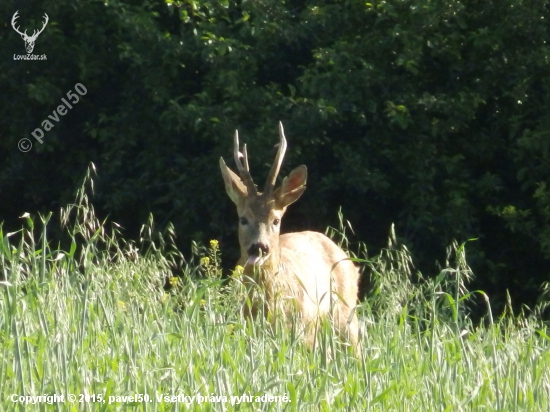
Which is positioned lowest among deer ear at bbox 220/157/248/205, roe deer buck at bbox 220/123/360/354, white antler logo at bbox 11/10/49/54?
roe deer buck at bbox 220/123/360/354

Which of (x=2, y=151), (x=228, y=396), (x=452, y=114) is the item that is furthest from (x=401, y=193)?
(x=228, y=396)

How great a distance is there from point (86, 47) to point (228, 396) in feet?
27.4

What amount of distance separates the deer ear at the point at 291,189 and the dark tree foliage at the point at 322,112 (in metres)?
2.57

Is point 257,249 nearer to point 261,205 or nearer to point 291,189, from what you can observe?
point 261,205

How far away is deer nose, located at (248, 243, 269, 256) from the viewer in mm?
7297

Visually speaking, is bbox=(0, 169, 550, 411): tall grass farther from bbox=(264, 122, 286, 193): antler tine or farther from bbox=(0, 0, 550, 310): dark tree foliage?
bbox=(0, 0, 550, 310): dark tree foliage

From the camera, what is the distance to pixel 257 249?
24.0 feet

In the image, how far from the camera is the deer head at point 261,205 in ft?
24.2

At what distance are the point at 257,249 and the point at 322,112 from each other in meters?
3.39

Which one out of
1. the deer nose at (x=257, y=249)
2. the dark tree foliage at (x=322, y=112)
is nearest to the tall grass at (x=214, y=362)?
the deer nose at (x=257, y=249)

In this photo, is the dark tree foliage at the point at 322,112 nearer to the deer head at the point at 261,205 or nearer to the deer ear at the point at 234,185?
the deer head at the point at 261,205

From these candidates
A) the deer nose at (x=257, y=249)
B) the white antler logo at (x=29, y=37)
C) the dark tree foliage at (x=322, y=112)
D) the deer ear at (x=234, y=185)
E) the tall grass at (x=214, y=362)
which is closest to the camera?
the tall grass at (x=214, y=362)

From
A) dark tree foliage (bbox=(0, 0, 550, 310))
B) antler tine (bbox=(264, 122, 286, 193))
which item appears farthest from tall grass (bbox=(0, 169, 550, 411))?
dark tree foliage (bbox=(0, 0, 550, 310))

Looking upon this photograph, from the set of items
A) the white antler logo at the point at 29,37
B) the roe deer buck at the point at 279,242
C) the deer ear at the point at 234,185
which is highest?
the white antler logo at the point at 29,37
